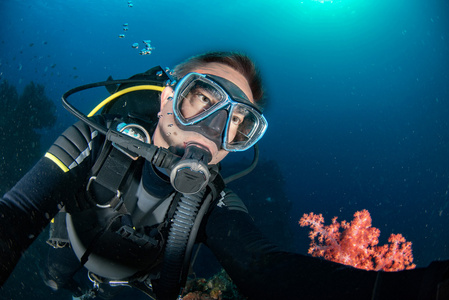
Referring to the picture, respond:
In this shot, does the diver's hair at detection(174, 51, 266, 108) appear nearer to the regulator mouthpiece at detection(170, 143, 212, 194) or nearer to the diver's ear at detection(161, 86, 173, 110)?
the diver's ear at detection(161, 86, 173, 110)

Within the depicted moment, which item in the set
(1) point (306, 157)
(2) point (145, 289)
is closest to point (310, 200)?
(1) point (306, 157)

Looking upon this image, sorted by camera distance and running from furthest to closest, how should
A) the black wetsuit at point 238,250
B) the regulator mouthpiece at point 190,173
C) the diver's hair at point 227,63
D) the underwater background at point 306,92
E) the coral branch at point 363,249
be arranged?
1. the underwater background at point 306,92
2. the coral branch at point 363,249
3. the diver's hair at point 227,63
4. the regulator mouthpiece at point 190,173
5. the black wetsuit at point 238,250

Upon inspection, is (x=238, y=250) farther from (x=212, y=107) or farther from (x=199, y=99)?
(x=199, y=99)

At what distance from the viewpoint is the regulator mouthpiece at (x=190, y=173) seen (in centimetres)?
183

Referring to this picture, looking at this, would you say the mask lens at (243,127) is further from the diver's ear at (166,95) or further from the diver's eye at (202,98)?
the diver's ear at (166,95)

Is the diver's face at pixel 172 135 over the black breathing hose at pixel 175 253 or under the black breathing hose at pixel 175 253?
over

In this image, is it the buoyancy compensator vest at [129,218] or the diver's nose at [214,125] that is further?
the diver's nose at [214,125]

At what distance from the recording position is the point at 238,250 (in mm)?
1893

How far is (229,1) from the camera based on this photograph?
1773 inches

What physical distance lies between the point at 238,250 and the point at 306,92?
10172 cm

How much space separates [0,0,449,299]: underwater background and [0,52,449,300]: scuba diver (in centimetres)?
933

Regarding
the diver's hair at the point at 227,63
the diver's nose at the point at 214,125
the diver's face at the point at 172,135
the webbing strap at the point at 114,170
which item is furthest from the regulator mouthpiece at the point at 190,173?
the diver's hair at the point at 227,63

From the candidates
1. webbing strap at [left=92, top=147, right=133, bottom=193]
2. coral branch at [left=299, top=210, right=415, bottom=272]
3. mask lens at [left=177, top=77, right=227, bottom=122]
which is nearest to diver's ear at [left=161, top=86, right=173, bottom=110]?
mask lens at [left=177, top=77, right=227, bottom=122]

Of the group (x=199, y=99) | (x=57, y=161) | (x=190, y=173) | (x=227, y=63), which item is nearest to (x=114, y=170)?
(x=57, y=161)
